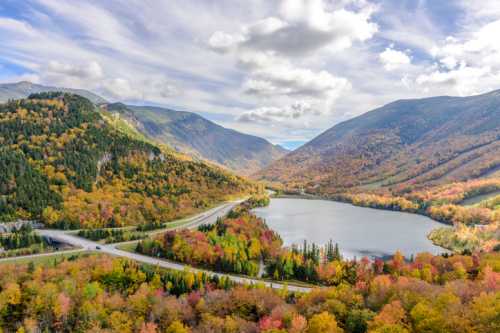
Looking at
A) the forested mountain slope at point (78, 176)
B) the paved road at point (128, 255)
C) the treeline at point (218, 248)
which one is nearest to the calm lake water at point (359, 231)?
the treeline at point (218, 248)

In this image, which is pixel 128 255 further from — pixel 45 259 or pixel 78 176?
pixel 78 176

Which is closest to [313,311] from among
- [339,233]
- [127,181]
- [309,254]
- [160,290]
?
[160,290]

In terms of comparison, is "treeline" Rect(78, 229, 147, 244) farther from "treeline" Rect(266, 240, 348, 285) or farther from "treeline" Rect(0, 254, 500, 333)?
"treeline" Rect(266, 240, 348, 285)

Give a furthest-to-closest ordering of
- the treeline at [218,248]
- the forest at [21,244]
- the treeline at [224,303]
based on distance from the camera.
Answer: the forest at [21,244] → the treeline at [218,248] → the treeline at [224,303]

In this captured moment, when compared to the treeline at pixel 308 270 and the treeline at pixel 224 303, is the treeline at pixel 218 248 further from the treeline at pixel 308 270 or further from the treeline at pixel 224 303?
the treeline at pixel 224 303

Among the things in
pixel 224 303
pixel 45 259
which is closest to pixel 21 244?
pixel 45 259

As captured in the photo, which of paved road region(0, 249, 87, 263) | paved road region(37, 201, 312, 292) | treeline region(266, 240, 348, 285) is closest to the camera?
paved road region(37, 201, 312, 292)

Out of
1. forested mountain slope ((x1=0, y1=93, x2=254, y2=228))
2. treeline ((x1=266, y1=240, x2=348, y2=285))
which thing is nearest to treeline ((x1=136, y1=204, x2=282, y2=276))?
treeline ((x1=266, y1=240, x2=348, y2=285))
